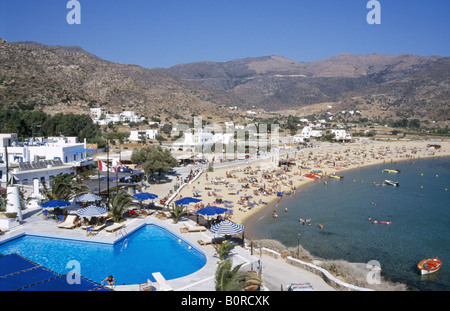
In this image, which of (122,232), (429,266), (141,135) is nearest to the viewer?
(429,266)

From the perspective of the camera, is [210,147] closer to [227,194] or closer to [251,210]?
[227,194]

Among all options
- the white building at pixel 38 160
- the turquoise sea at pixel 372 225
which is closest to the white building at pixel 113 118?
the white building at pixel 38 160

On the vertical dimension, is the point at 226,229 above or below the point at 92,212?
below

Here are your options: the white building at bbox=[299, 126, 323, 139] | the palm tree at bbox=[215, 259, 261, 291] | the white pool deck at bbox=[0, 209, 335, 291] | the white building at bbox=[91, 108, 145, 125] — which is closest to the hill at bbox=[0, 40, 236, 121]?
the white building at bbox=[91, 108, 145, 125]

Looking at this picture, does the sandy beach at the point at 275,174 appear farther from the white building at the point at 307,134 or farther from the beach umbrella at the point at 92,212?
the white building at the point at 307,134

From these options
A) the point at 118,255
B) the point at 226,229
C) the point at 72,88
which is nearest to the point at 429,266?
the point at 226,229

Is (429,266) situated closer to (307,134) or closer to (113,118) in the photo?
(307,134)

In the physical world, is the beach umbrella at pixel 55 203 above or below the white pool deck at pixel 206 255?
above
